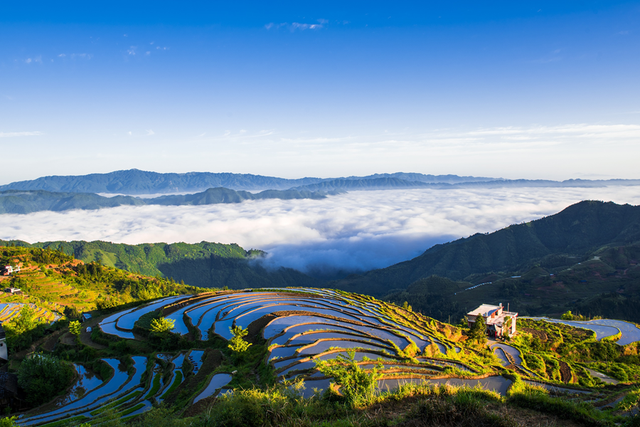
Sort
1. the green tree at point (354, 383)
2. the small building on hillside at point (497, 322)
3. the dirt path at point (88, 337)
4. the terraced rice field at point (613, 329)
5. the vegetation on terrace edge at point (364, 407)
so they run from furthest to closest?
the terraced rice field at point (613, 329) < the small building on hillside at point (497, 322) < the dirt path at point (88, 337) < the green tree at point (354, 383) < the vegetation on terrace edge at point (364, 407)

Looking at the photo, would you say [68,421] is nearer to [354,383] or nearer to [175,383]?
[175,383]

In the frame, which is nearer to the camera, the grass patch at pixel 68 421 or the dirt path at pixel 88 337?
the grass patch at pixel 68 421

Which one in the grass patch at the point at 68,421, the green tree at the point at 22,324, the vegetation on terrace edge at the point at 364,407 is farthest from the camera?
the green tree at the point at 22,324

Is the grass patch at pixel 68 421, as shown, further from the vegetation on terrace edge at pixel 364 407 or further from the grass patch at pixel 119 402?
the vegetation on terrace edge at pixel 364 407

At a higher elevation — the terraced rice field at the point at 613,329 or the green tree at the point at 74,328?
the green tree at the point at 74,328

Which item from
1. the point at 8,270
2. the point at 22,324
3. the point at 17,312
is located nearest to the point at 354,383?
the point at 22,324

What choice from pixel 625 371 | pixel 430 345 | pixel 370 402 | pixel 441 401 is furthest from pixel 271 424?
pixel 625 371

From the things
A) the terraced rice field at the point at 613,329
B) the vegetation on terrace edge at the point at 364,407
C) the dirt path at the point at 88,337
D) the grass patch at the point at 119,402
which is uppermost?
the vegetation on terrace edge at the point at 364,407

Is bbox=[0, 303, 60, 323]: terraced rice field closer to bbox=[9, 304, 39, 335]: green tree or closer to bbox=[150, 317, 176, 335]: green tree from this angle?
bbox=[9, 304, 39, 335]: green tree

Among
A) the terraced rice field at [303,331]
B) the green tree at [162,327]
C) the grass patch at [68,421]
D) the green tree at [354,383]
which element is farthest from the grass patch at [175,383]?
the green tree at [354,383]
